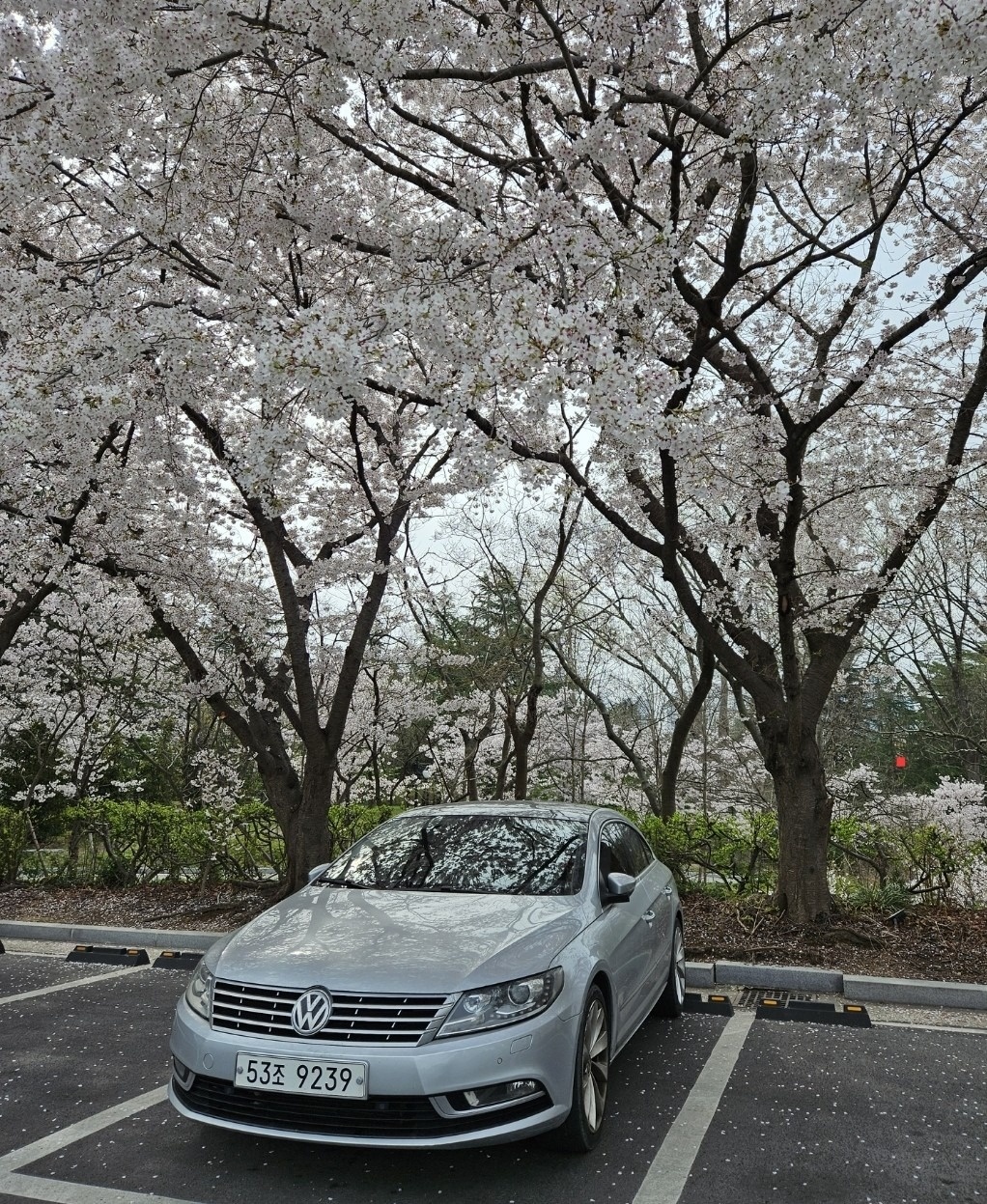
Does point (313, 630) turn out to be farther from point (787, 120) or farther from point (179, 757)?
point (787, 120)

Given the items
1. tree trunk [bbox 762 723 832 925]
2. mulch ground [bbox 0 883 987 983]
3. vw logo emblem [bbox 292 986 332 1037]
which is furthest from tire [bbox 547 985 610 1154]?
tree trunk [bbox 762 723 832 925]

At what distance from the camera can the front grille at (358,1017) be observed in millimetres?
3174

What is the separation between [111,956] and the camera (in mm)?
7816

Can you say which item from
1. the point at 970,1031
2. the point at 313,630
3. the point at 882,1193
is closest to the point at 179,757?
the point at 313,630

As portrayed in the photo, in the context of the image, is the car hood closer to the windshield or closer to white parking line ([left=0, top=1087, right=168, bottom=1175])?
the windshield

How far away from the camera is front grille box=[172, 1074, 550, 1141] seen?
10.1ft

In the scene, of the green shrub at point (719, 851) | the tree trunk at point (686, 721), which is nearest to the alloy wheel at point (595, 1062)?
the green shrub at point (719, 851)

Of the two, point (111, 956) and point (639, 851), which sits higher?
point (639, 851)

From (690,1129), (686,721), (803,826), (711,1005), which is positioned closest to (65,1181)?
(690,1129)

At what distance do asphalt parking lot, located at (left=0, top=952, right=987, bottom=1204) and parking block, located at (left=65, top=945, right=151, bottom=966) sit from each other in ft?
7.62

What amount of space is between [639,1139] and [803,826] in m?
4.53

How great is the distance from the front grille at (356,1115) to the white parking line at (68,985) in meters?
3.92

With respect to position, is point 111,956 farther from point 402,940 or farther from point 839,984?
point 839,984

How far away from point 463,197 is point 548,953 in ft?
16.9
